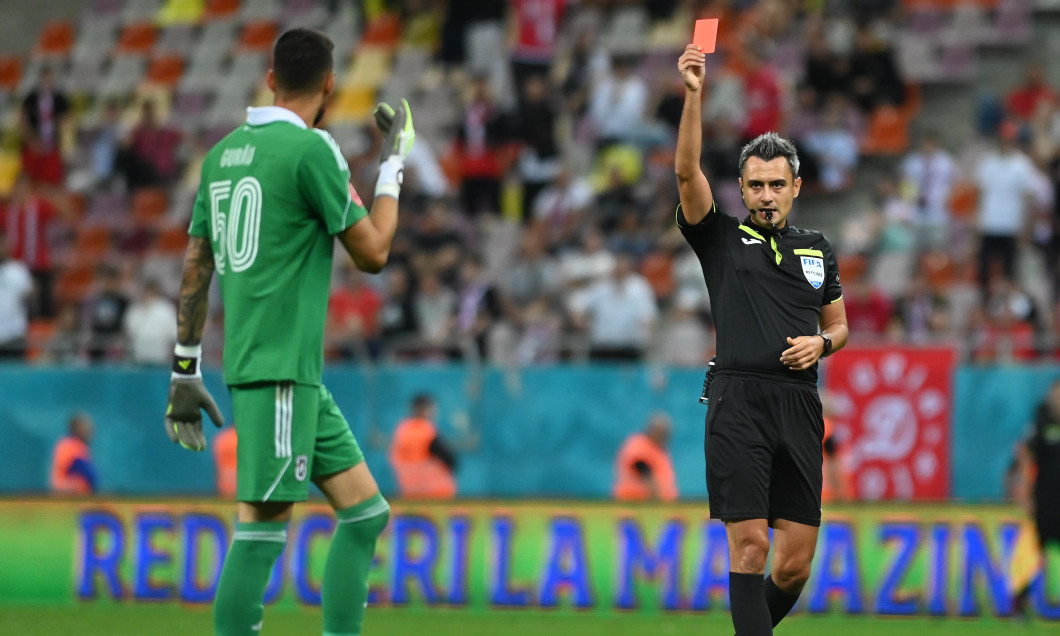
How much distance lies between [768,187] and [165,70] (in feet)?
63.5

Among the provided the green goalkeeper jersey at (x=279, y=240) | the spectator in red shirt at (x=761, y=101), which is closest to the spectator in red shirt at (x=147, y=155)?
the spectator in red shirt at (x=761, y=101)

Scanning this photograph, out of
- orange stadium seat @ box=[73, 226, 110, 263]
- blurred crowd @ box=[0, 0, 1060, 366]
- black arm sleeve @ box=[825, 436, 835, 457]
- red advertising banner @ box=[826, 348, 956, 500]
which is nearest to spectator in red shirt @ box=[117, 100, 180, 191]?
blurred crowd @ box=[0, 0, 1060, 366]

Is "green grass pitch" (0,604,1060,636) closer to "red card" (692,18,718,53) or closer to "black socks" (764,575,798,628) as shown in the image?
"black socks" (764,575,798,628)

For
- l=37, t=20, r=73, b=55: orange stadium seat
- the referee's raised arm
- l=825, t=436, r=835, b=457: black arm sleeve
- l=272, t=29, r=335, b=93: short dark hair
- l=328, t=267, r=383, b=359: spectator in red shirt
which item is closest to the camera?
l=272, t=29, r=335, b=93: short dark hair

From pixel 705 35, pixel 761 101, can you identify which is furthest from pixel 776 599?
pixel 761 101

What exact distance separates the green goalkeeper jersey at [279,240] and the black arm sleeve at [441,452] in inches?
380

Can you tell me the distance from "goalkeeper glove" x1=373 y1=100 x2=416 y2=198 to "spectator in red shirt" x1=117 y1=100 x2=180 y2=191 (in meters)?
15.5

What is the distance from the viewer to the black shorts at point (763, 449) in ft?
20.8

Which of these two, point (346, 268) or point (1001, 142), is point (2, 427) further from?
point (1001, 142)

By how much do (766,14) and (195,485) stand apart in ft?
29.0

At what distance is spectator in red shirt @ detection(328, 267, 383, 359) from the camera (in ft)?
52.6

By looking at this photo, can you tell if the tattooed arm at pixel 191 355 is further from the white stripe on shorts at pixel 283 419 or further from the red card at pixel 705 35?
the red card at pixel 705 35

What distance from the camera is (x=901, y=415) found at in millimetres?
14273

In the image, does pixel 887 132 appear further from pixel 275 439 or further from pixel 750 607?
pixel 275 439
